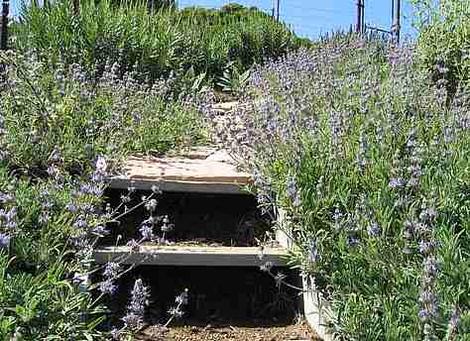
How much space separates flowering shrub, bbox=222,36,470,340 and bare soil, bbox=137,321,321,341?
264mm

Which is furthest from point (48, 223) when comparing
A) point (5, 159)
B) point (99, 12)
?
point (99, 12)

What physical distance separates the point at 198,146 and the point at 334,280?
7.30 ft

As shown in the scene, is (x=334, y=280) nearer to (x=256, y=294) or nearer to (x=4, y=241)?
(x=256, y=294)

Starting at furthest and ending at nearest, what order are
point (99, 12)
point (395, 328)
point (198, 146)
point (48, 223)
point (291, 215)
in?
point (99, 12) → point (198, 146) → point (291, 215) → point (48, 223) → point (395, 328)

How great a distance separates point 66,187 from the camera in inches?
119

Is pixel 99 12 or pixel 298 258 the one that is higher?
pixel 99 12

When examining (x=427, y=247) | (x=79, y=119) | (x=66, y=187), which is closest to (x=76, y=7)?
(x=79, y=119)

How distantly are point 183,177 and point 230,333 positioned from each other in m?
0.92

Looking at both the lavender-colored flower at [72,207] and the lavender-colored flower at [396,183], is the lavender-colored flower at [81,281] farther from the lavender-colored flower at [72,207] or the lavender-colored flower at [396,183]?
the lavender-colored flower at [396,183]

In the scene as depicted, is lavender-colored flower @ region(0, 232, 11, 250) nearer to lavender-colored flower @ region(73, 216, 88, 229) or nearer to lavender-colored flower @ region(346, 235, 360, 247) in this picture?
lavender-colored flower @ region(73, 216, 88, 229)

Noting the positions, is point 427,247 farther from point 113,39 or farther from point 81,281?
point 113,39

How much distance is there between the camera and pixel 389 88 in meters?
3.73

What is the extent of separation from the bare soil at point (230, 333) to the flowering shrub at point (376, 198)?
26 centimetres

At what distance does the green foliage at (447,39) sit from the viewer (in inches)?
184
